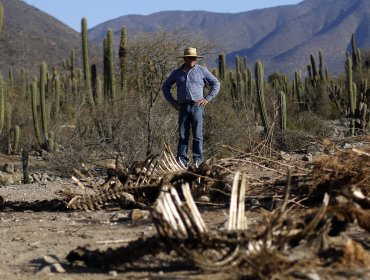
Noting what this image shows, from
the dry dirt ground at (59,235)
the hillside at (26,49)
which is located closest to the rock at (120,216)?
the dry dirt ground at (59,235)

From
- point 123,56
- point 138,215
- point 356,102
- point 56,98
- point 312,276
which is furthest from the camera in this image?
point 56,98

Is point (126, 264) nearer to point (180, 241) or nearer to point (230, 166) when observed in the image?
point (180, 241)

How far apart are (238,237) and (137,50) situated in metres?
12.4

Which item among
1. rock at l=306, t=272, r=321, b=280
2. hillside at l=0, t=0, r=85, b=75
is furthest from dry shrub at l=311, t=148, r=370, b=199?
hillside at l=0, t=0, r=85, b=75

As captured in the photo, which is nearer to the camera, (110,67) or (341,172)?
(341,172)

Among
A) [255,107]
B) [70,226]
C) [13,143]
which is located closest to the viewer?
[70,226]

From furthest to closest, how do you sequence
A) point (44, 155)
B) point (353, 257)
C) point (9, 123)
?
1. point (9, 123)
2. point (44, 155)
3. point (353, 257)

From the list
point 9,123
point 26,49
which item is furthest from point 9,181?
point 26,49

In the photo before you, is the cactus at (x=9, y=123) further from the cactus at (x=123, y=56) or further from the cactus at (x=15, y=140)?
the cactus at (x=123, y=56)

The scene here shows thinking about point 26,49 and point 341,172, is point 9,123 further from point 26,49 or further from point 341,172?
point 26,49

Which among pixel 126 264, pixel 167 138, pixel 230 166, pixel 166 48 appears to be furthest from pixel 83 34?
pixel 126 264

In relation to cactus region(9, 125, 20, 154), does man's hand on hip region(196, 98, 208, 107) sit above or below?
above

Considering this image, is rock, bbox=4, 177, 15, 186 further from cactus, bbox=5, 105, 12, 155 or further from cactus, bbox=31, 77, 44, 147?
cactus, bbox=5, 105, 12, 155

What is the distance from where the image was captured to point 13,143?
22828 mm
